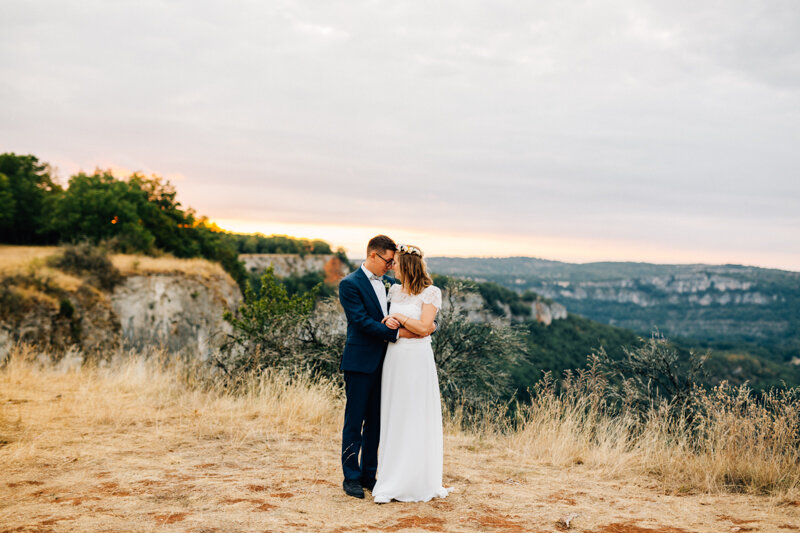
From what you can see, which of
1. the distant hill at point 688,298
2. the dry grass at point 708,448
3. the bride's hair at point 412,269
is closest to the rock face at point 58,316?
the dry grass at point 708,448

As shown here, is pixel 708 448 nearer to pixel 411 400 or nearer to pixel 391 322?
pixel 411 400

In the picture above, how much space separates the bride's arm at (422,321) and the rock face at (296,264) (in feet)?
231

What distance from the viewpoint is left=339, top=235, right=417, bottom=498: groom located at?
4.26 m

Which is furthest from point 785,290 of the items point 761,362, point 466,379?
point 466,379

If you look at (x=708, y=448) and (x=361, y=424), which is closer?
(x=361, y=424)

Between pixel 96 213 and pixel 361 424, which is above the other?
pixel 96 213

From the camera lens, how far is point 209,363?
885 cm

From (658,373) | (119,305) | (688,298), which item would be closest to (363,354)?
(658,373)

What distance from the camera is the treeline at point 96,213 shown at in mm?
29797

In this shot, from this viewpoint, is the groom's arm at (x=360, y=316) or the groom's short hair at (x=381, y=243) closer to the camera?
the groom's arm at (x=360, y=316)

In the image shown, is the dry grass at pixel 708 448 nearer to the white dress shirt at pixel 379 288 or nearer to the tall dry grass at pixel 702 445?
the tall dry grass at pixel 702 445

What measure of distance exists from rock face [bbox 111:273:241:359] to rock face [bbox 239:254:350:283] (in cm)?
4598

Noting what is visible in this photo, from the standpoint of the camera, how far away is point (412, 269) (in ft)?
14.0

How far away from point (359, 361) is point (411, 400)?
20.5 inches
